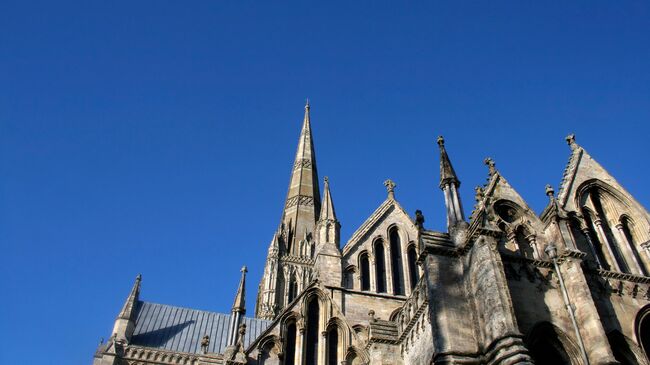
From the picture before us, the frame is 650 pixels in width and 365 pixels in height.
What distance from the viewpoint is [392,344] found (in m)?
16.9

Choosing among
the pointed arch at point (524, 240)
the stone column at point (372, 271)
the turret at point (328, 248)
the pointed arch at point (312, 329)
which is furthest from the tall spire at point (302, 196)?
the pointed arch at point (524, 240)

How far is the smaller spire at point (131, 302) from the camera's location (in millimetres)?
23141

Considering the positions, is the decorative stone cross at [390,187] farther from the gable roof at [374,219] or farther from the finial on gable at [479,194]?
the finial on gable at [479,194]

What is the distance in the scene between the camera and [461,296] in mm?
13859

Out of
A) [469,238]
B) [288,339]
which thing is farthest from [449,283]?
[288,339]

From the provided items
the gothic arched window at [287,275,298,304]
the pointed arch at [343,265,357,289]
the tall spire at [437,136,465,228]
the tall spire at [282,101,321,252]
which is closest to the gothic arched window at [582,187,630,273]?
the tall spire at [437,136,465,228]

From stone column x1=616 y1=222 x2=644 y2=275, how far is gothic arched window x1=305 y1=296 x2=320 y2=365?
10.6 meters

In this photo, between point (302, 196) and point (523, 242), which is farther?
point (302, 196)

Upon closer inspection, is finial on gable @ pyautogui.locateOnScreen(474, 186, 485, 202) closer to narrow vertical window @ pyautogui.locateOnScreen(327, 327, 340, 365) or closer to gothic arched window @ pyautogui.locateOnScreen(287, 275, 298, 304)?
narrow vertical window @ pyautogui.locateOnScreen(327, 327, 340, 365)

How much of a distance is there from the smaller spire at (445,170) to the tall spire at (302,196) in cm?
2715

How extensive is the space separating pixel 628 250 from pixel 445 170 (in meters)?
7.65

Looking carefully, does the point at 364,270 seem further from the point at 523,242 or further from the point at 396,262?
the point at 523,242

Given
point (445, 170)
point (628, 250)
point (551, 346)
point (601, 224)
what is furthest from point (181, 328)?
point (628, 250)

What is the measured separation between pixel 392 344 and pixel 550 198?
6607 mm
